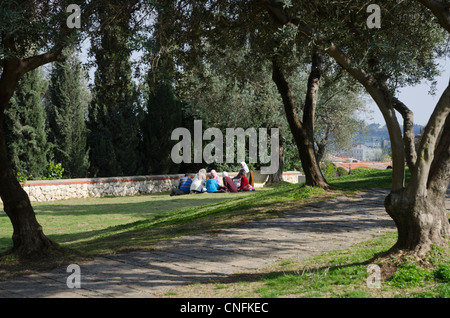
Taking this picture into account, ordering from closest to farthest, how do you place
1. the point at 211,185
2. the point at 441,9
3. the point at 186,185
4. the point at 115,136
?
the point at 441,9
the point at 211,185
the point at 186,185
the point at 115,136

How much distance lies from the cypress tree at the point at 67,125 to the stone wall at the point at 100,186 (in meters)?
1.42

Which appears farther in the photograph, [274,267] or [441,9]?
[274,267]

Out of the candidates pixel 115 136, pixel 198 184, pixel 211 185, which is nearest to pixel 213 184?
pixel 211 185

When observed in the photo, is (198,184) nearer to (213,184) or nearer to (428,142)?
(213,184)

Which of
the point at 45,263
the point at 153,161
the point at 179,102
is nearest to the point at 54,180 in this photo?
the point at 153,161

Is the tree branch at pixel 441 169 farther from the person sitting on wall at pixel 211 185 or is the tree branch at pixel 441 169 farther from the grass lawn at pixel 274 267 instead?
the person sitting on wall at pixel 211 185

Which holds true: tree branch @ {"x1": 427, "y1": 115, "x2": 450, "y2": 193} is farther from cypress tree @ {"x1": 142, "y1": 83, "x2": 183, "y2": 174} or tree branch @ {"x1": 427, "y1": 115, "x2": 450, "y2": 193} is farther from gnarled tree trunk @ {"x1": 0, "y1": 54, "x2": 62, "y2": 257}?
cypress tree @ {"x1": 142, "y1": 83, "x2": 183, "y2": 174}

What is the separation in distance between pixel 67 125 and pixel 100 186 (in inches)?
128

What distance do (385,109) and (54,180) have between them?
18.0m

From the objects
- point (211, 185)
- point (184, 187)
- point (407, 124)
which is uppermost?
point (407, 124)

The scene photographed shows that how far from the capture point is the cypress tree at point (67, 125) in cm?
2462

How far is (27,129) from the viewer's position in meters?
22.5

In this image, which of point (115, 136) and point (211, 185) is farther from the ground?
point (115, 136)
